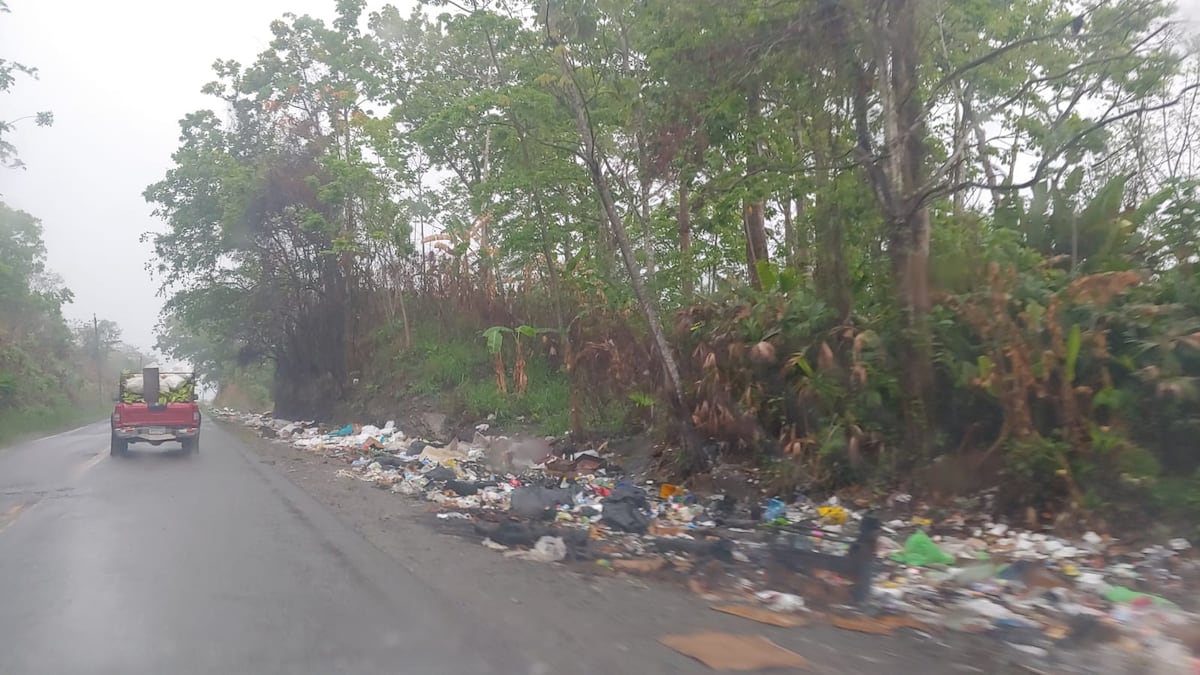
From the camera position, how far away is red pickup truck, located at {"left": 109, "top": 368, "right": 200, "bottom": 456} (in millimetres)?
21312

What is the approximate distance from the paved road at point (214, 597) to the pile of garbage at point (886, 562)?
1865mm

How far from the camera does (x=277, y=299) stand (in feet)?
111

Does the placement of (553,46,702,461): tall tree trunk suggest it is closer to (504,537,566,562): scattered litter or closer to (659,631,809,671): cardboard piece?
(504,537,566,562): scattered litter

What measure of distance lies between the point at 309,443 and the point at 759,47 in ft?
54.8

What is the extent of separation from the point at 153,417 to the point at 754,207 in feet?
47.9

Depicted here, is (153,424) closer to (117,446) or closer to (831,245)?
(117,446)

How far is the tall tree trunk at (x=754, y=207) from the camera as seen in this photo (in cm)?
1281

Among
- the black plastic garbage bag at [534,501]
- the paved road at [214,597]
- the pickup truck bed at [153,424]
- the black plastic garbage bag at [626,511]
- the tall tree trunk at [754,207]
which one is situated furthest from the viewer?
the pickup truck bed at [153,424]

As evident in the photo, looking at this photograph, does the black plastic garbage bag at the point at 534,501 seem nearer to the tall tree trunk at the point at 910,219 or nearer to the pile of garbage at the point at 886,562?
the pile of garbage at the point at 886,562

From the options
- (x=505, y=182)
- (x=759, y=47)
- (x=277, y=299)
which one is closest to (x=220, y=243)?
(x=277, y=299)

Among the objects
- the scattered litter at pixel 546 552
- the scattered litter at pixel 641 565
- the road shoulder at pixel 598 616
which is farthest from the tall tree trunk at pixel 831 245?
the road shoulder at pixel 598 616

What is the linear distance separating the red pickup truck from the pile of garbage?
36.5 ft

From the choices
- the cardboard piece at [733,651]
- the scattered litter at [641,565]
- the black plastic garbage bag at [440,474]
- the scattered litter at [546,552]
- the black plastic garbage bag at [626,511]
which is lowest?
the cardboard piece at [733,651]

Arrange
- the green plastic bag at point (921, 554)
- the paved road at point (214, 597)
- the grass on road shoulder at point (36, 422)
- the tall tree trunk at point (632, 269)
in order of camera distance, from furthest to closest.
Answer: the grass on road shoulder at point (36, 422) → the tall tree trunk at point (632, 269) → the green plastic bag at point (921, 554) → the paved road at point (214, 597)
